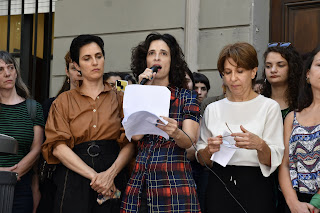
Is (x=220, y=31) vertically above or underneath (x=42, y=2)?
underneath

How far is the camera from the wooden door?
5.26m

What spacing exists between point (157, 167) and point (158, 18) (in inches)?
115

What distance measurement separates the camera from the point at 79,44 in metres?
3.66

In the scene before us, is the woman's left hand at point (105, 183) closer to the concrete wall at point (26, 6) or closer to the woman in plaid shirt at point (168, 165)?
the woman in plaid shirt at point (168, 165)

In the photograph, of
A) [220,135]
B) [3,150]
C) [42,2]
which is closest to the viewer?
[3,150]

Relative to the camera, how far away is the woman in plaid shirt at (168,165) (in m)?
3.09

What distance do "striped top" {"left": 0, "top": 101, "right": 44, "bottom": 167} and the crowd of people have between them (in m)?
0.10

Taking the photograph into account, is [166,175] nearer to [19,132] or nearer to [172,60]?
[172,60]


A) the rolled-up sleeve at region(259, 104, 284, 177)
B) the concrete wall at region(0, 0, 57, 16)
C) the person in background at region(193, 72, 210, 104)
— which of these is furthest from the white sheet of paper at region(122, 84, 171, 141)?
the concrete wall at region(0, 0, 57, 16)

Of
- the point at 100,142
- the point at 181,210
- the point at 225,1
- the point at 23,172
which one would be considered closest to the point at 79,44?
the point at 100,142

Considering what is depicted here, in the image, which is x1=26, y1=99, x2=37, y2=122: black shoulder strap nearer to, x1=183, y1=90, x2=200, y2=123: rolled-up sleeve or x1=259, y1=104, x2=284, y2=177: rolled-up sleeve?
x1=183, y1=90, x2=200, y2=123: rolled-up sleeve

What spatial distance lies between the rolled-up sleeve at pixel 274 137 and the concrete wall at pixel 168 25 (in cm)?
208

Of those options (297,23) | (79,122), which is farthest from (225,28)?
(79,122)

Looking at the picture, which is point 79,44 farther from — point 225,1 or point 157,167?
point 225,1
